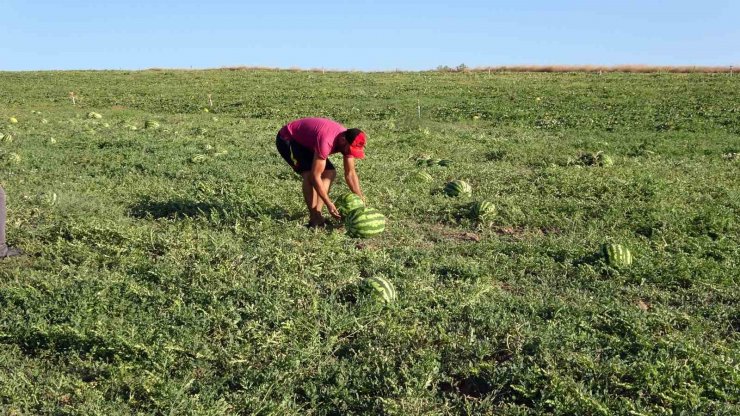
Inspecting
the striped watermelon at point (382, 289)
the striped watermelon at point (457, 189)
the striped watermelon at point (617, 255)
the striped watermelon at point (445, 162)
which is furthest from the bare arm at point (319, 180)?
the striped watermelon at point (445, 162)

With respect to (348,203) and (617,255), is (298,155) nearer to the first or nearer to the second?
(348,203)

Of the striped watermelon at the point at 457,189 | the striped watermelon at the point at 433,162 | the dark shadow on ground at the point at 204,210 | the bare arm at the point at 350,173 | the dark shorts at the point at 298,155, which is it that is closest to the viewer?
the bare arm at the point at 350,173

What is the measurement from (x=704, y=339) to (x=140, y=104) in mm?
23018

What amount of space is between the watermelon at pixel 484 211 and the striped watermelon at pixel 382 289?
2.34 meters

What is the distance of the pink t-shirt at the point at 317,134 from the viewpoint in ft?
19.6

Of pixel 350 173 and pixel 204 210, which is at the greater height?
pixel 350 173

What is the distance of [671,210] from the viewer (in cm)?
682

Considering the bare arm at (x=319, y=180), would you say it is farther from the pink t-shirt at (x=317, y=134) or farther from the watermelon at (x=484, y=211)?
the watermelon at (x=484, y=211)

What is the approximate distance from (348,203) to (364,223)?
1.30ft

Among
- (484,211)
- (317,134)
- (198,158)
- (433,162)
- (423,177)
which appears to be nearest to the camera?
(317,134)

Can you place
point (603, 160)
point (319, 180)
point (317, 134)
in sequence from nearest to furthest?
1. point (319, 180)
2. point (317, 134)
3. point (603, 160)

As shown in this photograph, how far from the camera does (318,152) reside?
5977 mm

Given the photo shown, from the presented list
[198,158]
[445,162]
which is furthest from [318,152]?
[198,158]

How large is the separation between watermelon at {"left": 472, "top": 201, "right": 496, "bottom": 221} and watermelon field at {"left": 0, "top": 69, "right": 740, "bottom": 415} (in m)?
0.02
